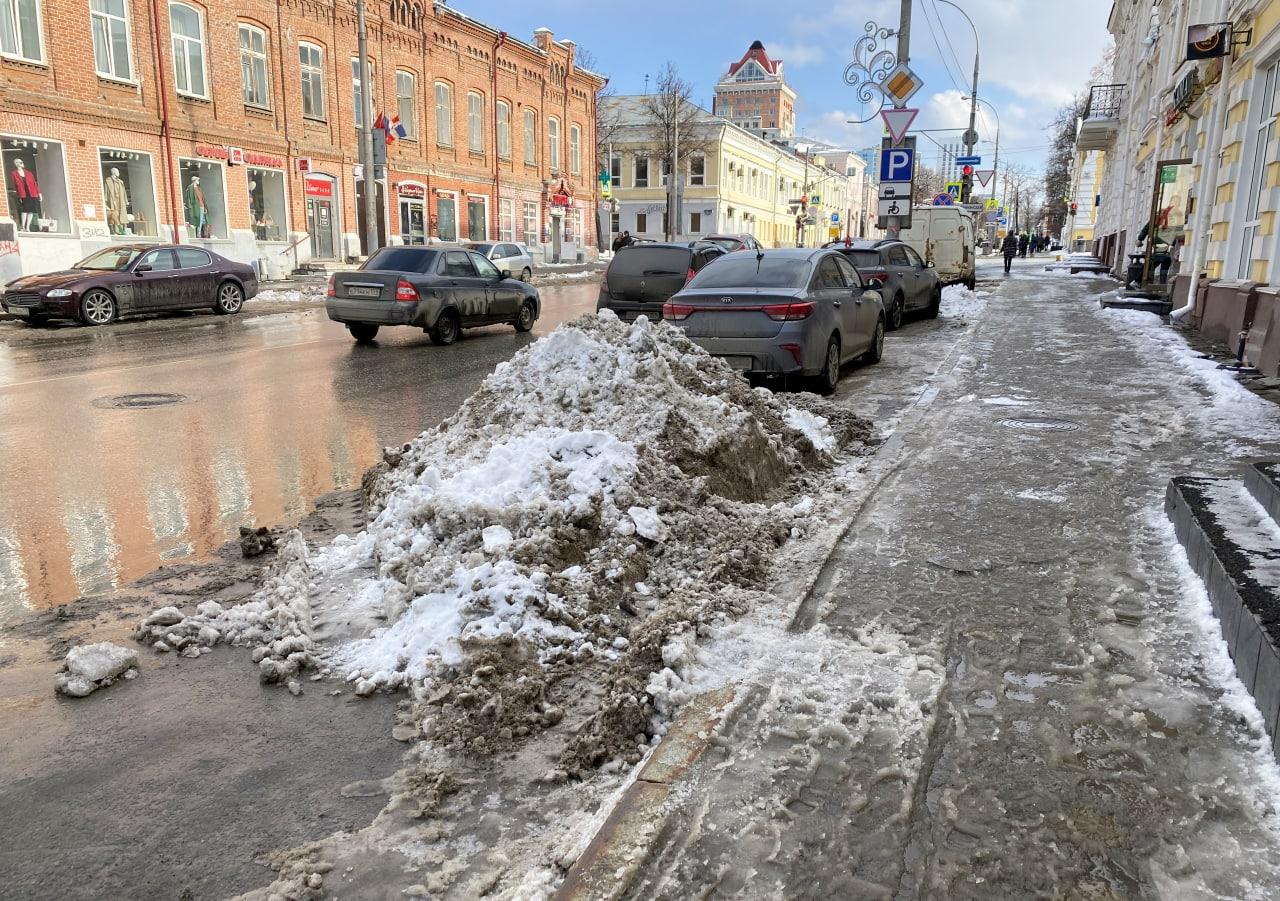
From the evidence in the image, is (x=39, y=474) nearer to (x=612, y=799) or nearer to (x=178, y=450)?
(x=178, y=450)

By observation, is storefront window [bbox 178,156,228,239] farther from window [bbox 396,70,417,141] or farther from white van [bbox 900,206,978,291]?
white van [bbox 900,206,978,291]

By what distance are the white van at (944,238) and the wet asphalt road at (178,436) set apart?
15177 millimetres

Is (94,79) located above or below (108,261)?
above

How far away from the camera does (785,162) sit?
265ft

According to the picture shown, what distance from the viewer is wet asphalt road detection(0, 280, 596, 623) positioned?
5.12m

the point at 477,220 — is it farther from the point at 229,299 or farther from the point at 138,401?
the point at 138,401

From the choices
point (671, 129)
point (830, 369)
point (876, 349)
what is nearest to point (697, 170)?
point (671, 129)

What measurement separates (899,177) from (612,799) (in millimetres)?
18043

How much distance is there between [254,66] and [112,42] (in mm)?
4915

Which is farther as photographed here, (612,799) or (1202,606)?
(1202,606)

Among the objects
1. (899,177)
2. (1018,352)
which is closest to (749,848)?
(1018,352)

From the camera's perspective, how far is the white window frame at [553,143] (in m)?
44.1

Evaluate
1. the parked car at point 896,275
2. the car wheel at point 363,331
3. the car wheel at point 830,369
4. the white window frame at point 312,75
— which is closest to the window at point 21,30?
the white window frame at point 312,75

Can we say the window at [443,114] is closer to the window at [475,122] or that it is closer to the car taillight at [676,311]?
the window at [475,122]
